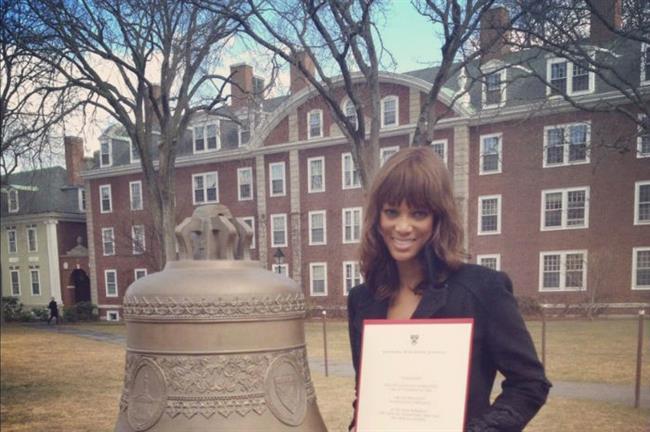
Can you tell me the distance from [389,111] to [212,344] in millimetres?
22257

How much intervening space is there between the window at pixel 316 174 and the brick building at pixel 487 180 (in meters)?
0.05

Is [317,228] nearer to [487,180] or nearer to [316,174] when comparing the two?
[316,174]

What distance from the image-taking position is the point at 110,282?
33.1m

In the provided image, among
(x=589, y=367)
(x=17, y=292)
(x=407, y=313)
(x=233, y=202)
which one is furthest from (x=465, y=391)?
(x=17, y=292)

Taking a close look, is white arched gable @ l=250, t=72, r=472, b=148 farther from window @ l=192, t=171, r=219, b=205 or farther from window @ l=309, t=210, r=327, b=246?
window @ l=309, t=210, r=327, b=246

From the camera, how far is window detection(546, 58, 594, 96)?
66.5 feet

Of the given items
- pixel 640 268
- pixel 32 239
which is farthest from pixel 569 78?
pixel 32 239

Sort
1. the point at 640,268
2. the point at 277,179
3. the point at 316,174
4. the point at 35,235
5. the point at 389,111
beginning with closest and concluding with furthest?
1. the point at 640,268
2. the point at 389,111
3. the point at 316,174
4. the point at 277,179
5. the point at 35,235

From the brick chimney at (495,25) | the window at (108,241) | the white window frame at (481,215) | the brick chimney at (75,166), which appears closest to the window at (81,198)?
the brick chimney at (75,166)

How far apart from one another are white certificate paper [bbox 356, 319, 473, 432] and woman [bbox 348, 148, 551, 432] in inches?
7.4

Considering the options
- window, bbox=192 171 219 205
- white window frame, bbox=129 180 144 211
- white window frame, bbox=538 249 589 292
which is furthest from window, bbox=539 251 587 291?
white window frame, bbox=129 180 144 211

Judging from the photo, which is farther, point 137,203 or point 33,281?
point 33,281

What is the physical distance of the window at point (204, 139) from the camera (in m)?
29.5

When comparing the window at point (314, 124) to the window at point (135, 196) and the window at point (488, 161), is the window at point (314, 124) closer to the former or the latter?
the window at point (488, 161)
